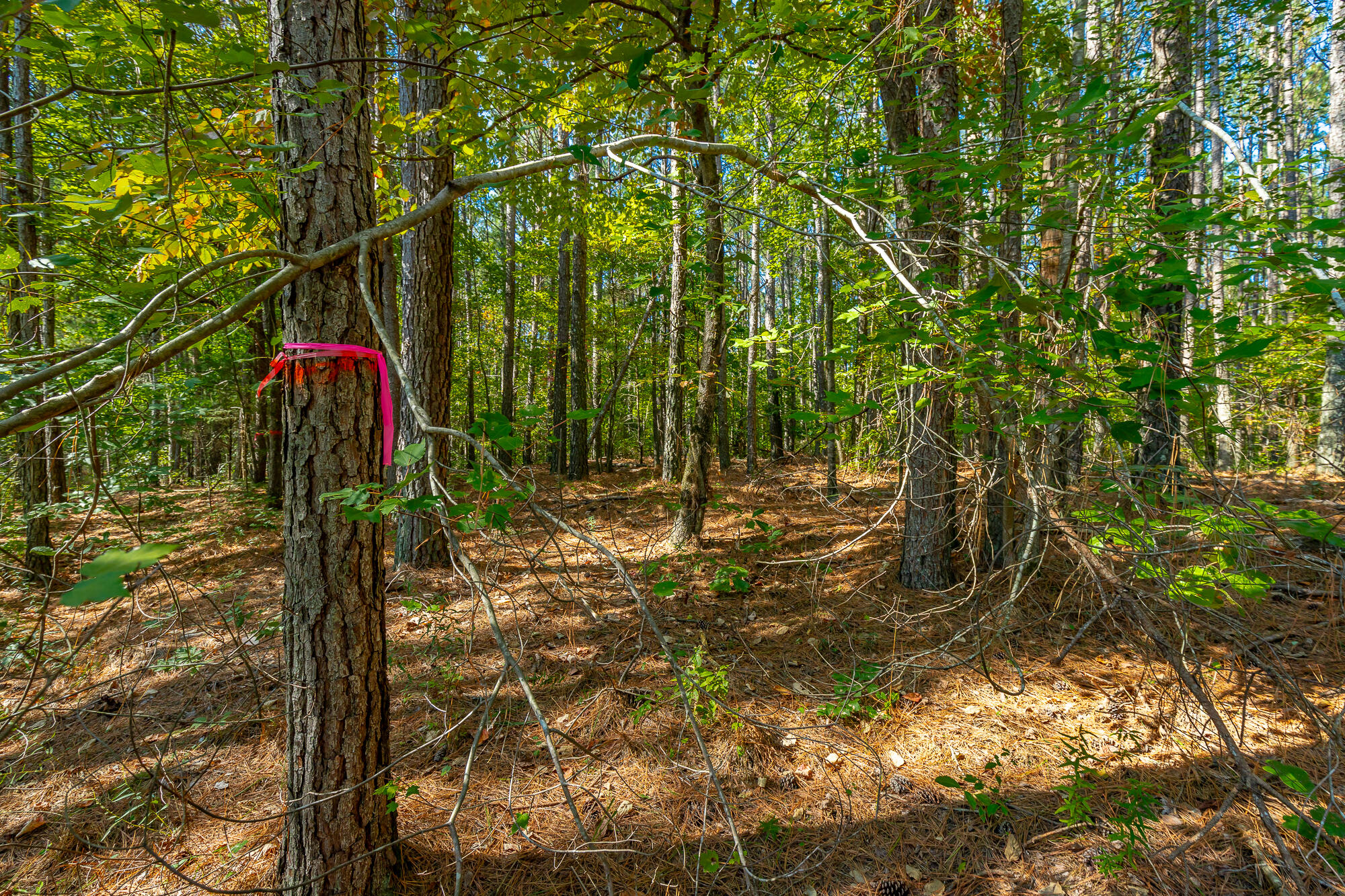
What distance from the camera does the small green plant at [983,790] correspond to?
8.39ft

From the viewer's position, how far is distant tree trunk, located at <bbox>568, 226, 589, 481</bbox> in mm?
9828

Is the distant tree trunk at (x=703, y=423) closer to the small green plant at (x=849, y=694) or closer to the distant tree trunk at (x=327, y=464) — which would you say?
the small green plant at (x=849, y=694)

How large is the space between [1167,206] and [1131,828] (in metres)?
2.58

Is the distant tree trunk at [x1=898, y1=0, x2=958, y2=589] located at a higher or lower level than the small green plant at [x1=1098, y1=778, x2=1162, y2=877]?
higher

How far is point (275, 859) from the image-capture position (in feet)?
7.82

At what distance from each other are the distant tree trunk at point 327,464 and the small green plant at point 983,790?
8.35ft

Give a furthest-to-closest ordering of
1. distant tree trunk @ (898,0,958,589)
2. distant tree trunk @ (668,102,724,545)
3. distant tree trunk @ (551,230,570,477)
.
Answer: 1. distant tree trunk @ (551,230,570,477)
2. distant tree trunk @ (668,102,724,545)
3. distant tree trunk @ (898,0,958,589)

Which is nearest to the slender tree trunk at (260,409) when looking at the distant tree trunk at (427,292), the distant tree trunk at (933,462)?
the distant tree trunk at (427,292)

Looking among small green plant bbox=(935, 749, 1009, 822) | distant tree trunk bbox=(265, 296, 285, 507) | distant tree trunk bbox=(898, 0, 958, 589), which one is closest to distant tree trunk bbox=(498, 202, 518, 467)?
distant tree trunk bbox=(265, 296, 285, 507)

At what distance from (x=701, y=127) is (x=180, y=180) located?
3.22 meters

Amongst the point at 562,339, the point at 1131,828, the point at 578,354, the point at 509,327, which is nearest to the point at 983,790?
the point at 1131,828

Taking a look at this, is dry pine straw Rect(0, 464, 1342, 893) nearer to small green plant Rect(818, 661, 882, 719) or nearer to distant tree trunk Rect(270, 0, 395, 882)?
small green plant Rect(818, 661, 882, 719)

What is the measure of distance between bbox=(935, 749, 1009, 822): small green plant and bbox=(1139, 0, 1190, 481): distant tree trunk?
5.51ft

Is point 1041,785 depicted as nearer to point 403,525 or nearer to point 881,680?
point 881,680
